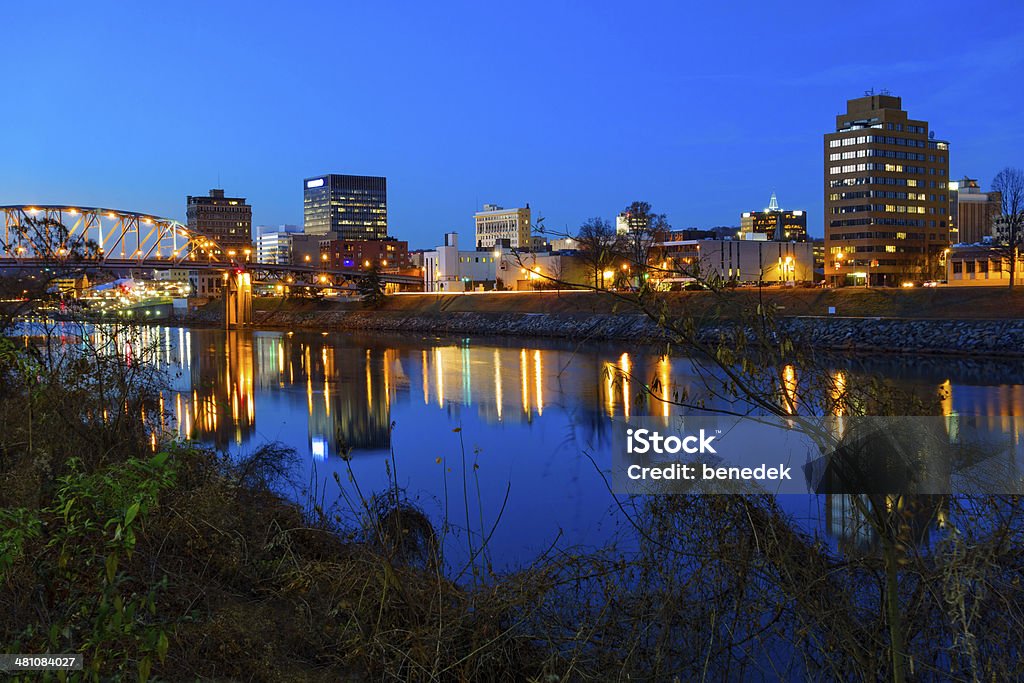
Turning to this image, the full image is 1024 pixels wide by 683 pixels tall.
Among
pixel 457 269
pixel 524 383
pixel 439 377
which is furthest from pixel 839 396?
pixel 457 269

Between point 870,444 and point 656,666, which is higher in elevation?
point 870,444

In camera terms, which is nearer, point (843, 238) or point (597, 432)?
point (597, 432)

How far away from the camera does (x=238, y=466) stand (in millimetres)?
14180

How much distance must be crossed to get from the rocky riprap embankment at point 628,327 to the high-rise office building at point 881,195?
70641mm

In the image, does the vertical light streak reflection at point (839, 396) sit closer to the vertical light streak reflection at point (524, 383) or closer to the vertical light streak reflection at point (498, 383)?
the vertical light streak reflection at point (498, 383)

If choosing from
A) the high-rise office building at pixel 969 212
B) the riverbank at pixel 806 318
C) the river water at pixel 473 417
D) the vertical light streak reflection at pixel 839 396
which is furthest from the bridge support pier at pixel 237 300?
the high-rise office building at pixel 969 212

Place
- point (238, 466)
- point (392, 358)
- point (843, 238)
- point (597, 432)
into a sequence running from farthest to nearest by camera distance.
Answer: point (843, 238), point (392, 358), point (597, 432), point (238, 466)

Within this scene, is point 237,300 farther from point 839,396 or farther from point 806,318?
point 839,396

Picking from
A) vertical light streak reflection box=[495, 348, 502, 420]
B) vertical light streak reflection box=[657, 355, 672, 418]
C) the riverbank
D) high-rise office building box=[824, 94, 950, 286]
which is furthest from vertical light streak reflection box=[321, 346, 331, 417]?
high-rise office building box=[824, 94, 950, 286]

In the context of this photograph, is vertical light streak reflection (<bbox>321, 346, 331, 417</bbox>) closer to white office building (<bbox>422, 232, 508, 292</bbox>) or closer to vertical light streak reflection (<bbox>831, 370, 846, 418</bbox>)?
vertical light streak reflection (<bbox>831, 370, 846, 418</bbox>)

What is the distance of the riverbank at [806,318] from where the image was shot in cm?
4447

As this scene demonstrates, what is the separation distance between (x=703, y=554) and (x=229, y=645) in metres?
3.80

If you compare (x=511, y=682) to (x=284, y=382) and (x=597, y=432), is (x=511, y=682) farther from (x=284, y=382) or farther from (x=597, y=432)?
(x=284, y=382)

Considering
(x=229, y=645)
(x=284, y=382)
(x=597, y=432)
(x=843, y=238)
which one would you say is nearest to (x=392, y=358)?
(x=284, y=382)
